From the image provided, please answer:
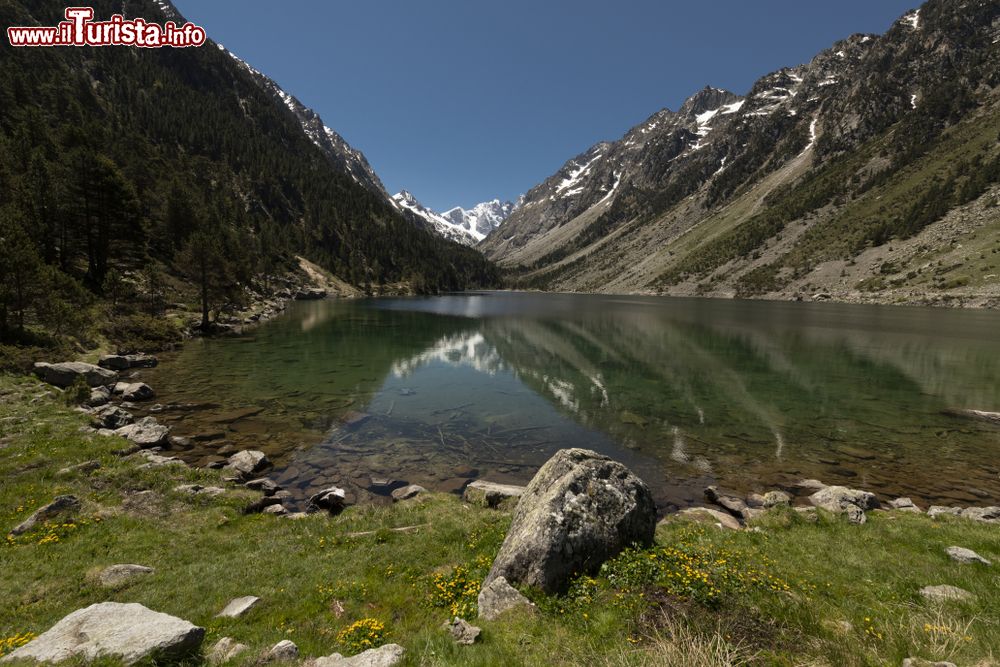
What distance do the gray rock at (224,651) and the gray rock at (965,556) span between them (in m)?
17.3

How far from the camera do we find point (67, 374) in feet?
91.9

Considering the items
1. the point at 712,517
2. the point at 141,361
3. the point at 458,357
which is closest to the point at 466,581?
the point at 712,517

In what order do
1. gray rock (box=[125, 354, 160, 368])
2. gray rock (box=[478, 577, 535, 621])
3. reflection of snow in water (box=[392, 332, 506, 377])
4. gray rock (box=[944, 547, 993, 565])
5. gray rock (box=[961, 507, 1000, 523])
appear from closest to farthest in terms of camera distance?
1. gray rock (box=[478, 577, 535, 621])
2. gray rock (box=[944, 547, 993, 565])
3. gray rock (box=[961, 507, 1000, 523])
4. gray rock (box=[125, 354, 160, 368])
5. reflection of snow in water (box=[392, 332, 506, 377])

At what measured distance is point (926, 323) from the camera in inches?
3086

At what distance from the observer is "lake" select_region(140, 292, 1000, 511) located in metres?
20.8

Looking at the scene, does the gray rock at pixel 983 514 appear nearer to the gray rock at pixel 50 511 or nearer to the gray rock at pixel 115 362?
the gray rock at pixel 50 511

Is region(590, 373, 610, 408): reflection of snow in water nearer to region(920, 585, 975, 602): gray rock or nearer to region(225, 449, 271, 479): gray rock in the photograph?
region(920, 585, 975, 602): gray rock

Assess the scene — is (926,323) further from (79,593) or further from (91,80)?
(91,80)

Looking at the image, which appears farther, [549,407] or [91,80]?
[91,80]

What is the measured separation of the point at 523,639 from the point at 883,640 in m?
6.02

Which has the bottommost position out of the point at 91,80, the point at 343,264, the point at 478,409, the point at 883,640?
the point at 478,409

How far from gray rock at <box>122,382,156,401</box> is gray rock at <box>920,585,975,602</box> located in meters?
38.9

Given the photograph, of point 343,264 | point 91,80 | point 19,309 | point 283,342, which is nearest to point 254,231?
point 343,264

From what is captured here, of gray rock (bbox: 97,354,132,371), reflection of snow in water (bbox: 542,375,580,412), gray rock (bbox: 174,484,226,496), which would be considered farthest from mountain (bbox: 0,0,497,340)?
reflection of snow in water (bbox: 542,375,580,412)
